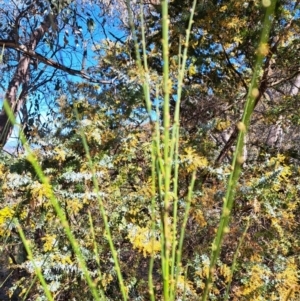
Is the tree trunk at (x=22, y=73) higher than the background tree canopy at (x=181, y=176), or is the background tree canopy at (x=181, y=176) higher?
the tree trunk at (x=22, y=73)

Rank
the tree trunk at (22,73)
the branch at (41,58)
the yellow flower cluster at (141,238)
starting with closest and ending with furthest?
the yellow flower cluster at (141,238)
the branch at (41,58)
the tree trunk at (22,73)

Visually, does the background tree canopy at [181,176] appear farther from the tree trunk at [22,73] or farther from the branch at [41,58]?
the tree trunk at [22,73]

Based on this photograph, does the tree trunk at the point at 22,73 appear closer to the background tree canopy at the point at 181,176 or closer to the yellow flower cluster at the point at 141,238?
the background tree canopy at the point at 181,176

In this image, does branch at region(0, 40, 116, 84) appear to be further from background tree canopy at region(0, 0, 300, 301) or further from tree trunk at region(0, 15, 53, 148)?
background tree canopy at region(0, 0, 300, 301)

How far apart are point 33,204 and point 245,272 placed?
1.41 m

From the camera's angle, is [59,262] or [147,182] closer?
[59,262]

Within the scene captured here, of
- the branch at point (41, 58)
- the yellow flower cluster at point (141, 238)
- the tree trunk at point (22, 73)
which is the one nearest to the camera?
the yellow flower cluster at point (141, 238)

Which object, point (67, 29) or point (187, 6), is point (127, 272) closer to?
point (187, 6)

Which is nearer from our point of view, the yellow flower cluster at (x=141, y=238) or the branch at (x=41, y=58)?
the yellow flower cluster at (x=141, y=238)

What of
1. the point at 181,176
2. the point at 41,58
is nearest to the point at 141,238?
the point at 181,176

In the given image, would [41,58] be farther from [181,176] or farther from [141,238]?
[141,238]

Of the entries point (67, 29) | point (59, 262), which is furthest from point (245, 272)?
point (67, 29)

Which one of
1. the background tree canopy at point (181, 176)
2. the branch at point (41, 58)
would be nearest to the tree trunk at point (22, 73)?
the branch at point (41, 58)

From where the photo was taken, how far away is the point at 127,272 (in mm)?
2627
